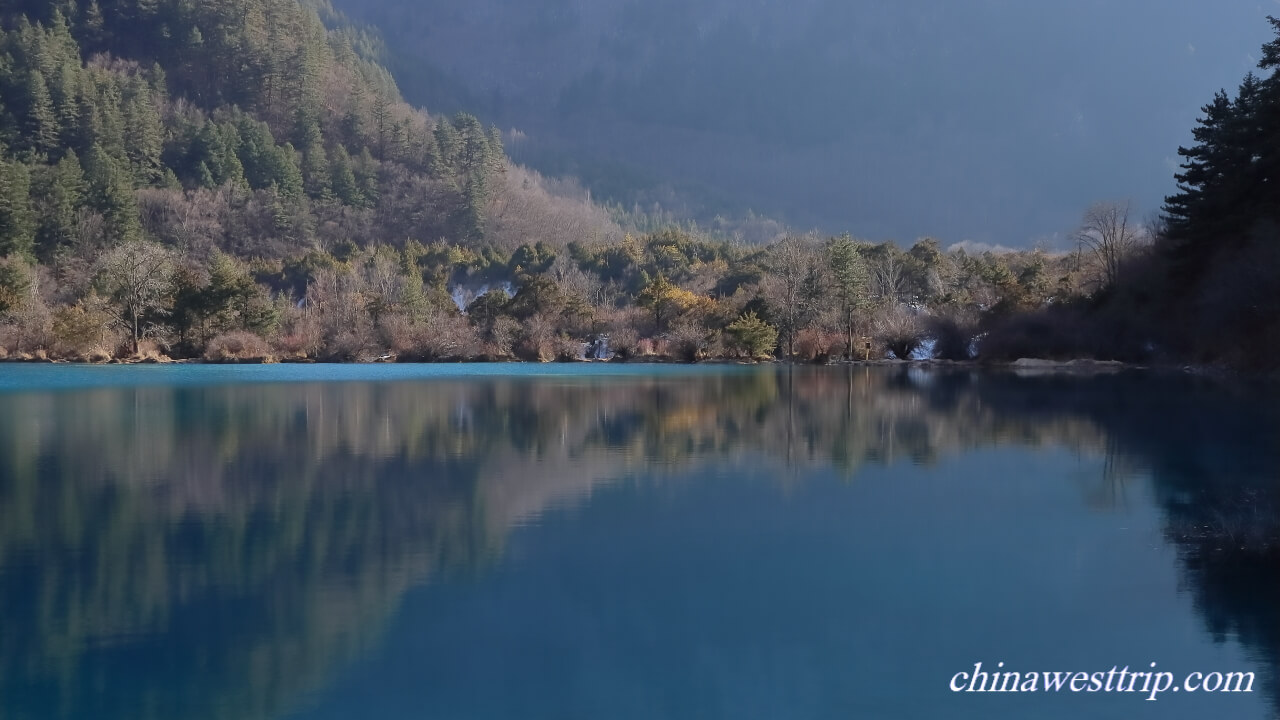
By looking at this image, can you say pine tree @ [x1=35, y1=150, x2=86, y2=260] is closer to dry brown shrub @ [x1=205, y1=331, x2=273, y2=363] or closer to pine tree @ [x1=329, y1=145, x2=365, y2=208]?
dry brown shrub @ [x1=205, y1=331, x2=273, y2=363]

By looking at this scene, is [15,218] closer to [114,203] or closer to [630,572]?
[114,203]

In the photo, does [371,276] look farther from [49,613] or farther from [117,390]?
[49,613]

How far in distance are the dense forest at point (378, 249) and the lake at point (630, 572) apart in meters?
19.5

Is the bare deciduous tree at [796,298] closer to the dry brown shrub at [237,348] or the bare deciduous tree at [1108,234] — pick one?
the bare deciduous tree at [1108,234]

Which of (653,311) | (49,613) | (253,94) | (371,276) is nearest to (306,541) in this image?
(49,613)

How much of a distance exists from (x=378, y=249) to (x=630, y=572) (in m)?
77.2

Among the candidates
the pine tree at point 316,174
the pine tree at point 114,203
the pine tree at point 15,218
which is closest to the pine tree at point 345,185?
the pine tree at point 316,174

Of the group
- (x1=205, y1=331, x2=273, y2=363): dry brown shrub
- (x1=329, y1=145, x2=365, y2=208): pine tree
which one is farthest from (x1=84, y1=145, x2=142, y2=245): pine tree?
(x1=329, y1=145, x2=365, y2=208): pine tree

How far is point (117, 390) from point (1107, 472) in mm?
22933

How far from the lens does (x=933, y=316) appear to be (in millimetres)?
47125

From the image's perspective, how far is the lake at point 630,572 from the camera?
5.39m

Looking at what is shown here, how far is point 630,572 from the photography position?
7.61 metres

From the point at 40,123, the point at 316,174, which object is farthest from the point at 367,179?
the point at 40,123

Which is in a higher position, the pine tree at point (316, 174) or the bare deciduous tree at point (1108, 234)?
the pine tree at point (316, 174)
